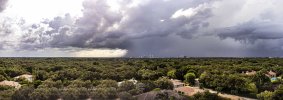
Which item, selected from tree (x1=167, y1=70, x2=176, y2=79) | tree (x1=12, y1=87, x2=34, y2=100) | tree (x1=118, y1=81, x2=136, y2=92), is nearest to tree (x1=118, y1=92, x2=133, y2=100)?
tree (x1=118, y1=81, x2=136, y2=92)

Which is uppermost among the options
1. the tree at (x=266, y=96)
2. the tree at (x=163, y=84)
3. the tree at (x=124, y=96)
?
the tree at (x=163, y=84)

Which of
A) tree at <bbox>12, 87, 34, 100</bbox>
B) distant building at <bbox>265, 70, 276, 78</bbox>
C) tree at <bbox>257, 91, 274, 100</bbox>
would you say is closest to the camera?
tree at <bbox>12, 87, 34, 100</bbox>

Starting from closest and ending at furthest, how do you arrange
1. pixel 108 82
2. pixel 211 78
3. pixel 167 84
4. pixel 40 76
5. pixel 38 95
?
pixel 38 95 < pixel 108 82 < pixel 167 84 < pixel 211 78 < pixel 40 76

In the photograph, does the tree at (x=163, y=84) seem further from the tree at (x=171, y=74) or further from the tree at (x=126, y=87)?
the tree at (x=171, y=74)

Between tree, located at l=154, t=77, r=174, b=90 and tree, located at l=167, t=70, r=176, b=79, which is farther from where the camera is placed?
tree, located at l=167, t=70, r=176, b=79

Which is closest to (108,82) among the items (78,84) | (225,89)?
(78,84)

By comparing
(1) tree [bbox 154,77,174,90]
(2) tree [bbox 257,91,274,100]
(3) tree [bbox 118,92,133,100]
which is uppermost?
(1) tree [bbox 154,77,174,90]

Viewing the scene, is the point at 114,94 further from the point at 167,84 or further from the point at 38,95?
the point at 167,84

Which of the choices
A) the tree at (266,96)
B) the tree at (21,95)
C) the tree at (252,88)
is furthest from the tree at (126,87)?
the tree at (252,88)

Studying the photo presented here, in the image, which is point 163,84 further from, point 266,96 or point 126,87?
point 266,96

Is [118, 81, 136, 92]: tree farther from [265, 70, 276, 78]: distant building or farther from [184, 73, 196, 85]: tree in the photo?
[265, 70, 276, 78]: distant building

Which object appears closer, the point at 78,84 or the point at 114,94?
the point at 114,94
